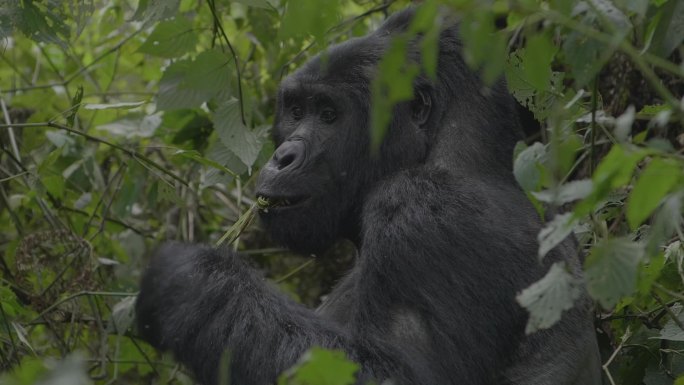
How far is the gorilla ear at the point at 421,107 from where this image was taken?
398 centimetres

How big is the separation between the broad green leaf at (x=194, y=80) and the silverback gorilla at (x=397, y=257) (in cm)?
43

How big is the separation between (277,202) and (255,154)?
414mm

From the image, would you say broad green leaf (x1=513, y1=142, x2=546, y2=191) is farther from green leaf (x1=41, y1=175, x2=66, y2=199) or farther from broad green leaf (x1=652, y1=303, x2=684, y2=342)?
green leaf (x1=41, y1=175, x2=66, y2=199)

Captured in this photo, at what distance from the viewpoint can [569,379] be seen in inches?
143

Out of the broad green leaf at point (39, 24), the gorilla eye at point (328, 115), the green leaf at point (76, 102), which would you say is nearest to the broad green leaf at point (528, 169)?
the gorilla eye at point (328, 115)

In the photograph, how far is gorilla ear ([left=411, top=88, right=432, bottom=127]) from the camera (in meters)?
3.98

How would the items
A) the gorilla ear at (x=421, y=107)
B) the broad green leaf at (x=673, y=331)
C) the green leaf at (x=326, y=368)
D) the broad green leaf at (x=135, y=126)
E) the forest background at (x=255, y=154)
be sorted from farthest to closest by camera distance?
the broad green leaf at (x=135, y=126), the gorilla ear at (x=421, y=107), the broad green leaf at (x=673, y=331), the forest background at (x=255, y=154), the green leaf at (x=326, y=368)

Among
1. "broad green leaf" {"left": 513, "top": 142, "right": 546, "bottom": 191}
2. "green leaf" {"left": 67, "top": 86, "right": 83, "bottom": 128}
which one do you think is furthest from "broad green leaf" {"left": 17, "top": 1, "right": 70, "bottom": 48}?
"broad green leaf" {"left": 513, "top": 142, "right": 546, "bottom": 191}

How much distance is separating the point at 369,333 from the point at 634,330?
110cm

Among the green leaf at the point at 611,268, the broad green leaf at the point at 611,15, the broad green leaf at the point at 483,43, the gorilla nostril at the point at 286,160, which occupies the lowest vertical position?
the gorilla nostril at the point at 286,160

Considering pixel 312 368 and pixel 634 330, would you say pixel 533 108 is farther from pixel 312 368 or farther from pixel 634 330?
pixel 312 368

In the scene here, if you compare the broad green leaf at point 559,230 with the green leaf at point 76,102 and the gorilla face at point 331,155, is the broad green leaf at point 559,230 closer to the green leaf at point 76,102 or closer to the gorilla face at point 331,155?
the gorilla face at point 331,155

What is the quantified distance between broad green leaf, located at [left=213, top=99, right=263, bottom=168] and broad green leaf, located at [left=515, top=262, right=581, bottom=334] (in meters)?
2.02

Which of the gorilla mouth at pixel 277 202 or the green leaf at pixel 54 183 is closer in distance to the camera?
the gorilla mouth at pixel 277 202
